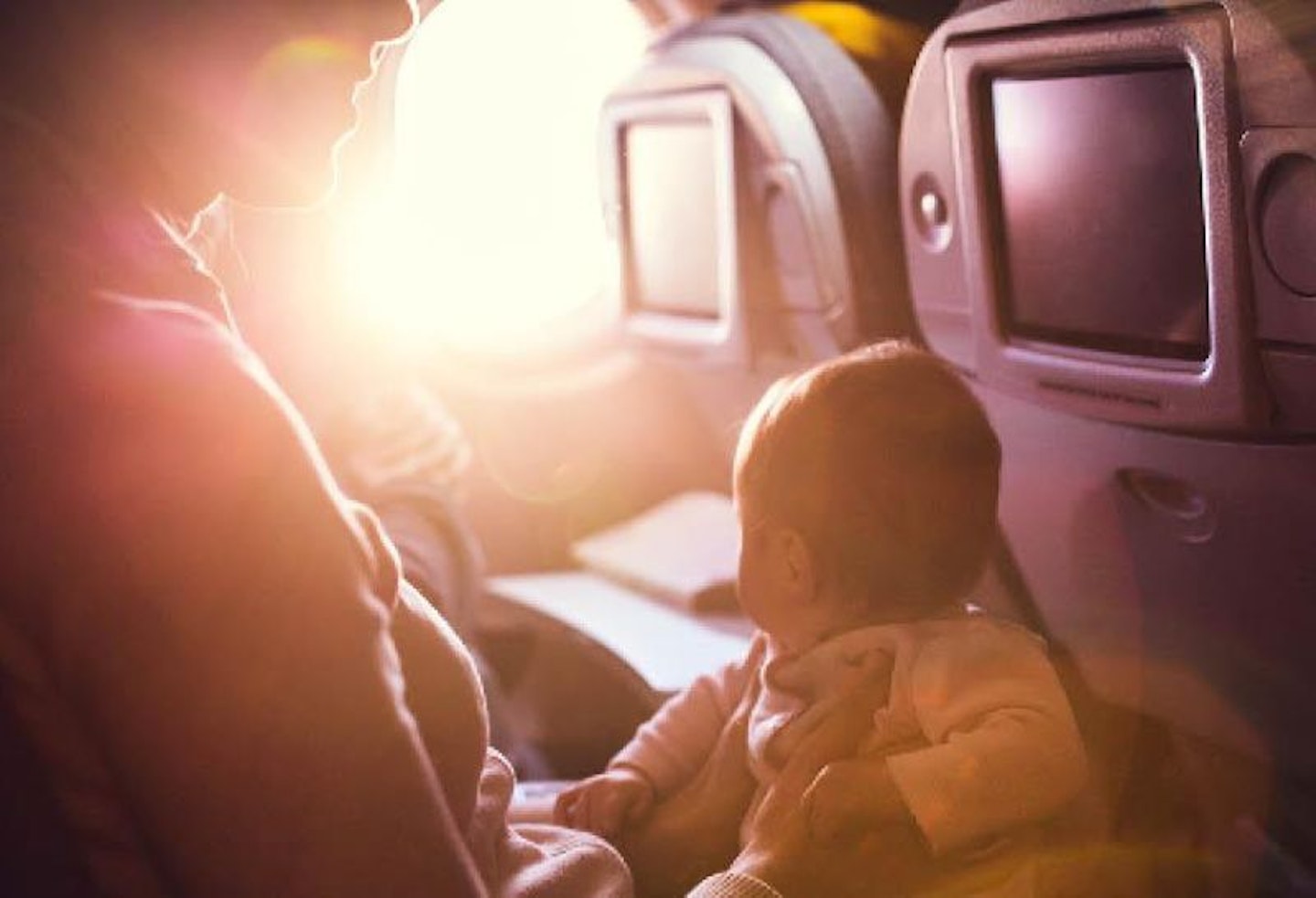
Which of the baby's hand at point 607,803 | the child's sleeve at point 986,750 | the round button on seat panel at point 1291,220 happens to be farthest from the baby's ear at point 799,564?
the round button on seat panel at point 1291,220

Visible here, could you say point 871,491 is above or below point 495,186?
below

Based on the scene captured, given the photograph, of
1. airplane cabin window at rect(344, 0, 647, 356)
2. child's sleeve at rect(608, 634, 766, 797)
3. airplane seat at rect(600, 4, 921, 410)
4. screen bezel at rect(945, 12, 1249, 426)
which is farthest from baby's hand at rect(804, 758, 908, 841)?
airplane cabin window at rect(344, 0, 647, 356)

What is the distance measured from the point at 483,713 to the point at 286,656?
0.20 meters

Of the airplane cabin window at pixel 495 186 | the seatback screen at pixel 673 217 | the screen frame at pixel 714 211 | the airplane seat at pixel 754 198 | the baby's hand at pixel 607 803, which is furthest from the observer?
the airplane cabin window at pixel 495 186

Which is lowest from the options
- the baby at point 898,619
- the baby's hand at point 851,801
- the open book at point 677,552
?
the open book at point 677,552

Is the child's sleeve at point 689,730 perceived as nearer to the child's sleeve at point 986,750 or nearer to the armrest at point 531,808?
the armrest at point 531,808

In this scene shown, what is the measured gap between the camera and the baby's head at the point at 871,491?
1.12 metres

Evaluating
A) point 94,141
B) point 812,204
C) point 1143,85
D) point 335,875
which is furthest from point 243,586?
point 812,204

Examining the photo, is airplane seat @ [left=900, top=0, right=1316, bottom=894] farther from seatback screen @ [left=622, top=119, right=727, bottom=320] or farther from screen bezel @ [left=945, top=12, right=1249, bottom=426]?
seatback screen @ [left=622, top=119, right=727, bottom=320]

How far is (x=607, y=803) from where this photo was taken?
128cm

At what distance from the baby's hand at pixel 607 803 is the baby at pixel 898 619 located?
11 cm

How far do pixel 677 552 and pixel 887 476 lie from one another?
3.01 ft

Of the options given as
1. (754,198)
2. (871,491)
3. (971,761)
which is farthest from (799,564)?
(754,198)

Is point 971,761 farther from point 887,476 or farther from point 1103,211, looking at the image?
point 1103,211
